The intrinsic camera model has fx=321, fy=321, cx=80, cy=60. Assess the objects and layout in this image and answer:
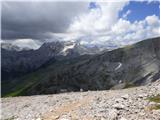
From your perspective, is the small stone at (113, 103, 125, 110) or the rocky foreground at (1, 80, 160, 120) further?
the small stone at (113, 103, 125, 110)

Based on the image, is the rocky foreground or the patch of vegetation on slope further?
the patch of vegetation on slope

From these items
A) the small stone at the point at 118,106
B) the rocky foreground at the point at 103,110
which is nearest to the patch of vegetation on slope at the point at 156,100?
the rocky foreground at the point at 103,110

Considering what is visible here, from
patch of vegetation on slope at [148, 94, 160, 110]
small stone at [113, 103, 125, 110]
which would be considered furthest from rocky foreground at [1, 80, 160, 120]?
patch of vegetation on slope at [148, 94, 160, 110]

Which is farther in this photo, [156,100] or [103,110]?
[156,100]

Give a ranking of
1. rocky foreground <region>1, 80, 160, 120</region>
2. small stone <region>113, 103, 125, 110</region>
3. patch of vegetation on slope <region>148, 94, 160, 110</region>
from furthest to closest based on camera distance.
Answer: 1. small stone <region>113, 103, 125, 110</region>
2. patch of vegetation on slope <region>148, 94, 160, 110</region>
3. rocky foreground <region>1, 80, 160, 120</region>

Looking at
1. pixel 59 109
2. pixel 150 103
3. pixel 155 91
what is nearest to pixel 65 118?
pixel 59 109

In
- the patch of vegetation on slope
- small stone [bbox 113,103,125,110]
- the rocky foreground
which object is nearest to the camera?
the rocky foreground

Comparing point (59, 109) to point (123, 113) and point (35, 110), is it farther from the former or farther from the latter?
point (123, 113)

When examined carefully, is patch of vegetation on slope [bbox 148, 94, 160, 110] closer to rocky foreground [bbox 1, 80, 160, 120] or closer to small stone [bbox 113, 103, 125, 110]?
rocky foreground [bbox 1, 80, 160, 120]

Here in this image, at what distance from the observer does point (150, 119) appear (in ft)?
109

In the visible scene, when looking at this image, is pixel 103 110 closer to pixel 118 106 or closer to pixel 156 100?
pixel 118 106

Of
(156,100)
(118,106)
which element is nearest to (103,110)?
(118,106)

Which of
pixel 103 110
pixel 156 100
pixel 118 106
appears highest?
pixel 156 100

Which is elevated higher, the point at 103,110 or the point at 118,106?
the point at 118,106
